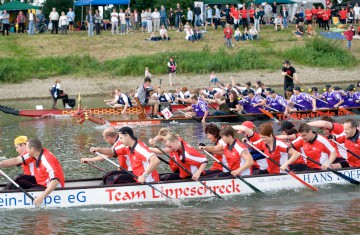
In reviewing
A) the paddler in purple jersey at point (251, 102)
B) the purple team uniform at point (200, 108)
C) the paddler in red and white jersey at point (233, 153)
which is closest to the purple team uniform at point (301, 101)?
the paddler in purple jersey at point (251, 102)

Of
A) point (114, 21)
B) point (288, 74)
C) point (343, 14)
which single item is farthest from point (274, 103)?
point (343, 14)

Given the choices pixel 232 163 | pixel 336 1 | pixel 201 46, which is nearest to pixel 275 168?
pixel 232 163

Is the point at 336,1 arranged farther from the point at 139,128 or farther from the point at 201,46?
the point at 139,128

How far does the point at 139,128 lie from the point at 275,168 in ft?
35.5

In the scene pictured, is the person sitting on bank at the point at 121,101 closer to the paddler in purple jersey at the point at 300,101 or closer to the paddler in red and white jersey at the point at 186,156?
the paddler in purple jersey at the point at 300,101

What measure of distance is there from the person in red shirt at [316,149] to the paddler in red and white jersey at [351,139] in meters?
0.56

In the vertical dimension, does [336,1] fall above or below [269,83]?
above

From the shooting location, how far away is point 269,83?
4166 centimetres

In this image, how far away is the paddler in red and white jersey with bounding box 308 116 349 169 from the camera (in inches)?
656

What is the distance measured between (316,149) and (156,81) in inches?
980

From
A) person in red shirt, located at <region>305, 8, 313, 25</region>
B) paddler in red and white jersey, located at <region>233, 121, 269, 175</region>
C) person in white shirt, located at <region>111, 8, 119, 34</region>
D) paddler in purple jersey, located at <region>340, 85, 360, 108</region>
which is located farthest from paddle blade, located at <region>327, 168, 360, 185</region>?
person in red shirt, located at <region>305, 8, 313, 25</region>

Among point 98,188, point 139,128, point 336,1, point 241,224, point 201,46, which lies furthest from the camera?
point 336,1

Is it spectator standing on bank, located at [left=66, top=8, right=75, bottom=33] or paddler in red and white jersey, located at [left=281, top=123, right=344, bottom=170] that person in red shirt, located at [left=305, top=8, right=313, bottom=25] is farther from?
paddler in red and white jersey, located at [left=281, top=123, right=344, bottom=170]

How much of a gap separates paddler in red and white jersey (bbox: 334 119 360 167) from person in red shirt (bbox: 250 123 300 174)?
1412mm
